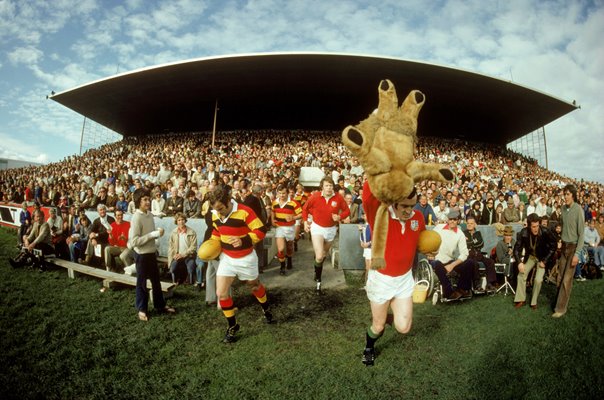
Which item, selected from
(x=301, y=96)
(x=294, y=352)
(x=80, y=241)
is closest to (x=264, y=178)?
(x=80, y=241)

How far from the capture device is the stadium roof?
21750 millimetres

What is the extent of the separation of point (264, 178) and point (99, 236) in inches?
254

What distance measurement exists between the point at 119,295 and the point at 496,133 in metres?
34.4

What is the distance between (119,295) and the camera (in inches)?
236

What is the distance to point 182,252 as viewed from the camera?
666 centimetres

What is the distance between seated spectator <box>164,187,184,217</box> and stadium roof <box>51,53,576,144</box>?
14.6 meters

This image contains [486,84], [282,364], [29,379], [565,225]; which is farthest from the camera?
[486,84]

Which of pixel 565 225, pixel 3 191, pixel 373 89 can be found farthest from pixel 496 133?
pixel 3 191

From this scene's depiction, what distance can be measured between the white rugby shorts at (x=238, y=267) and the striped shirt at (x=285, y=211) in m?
3.17

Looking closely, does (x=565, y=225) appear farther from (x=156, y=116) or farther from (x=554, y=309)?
(x=156, y=116)

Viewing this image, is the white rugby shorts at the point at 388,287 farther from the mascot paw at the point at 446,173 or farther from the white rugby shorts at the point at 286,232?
the white rugby shorts at the point at 286,232

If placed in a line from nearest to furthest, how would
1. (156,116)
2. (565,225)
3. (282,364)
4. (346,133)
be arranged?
(346,133) → (282,364) → (565,225) → (156,116)

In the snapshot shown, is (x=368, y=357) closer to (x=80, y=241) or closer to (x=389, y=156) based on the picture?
(x=389, y=156)

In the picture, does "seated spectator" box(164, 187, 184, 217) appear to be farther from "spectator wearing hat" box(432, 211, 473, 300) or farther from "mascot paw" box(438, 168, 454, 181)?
"mascot paw" box(438, 168, 454, 181)
